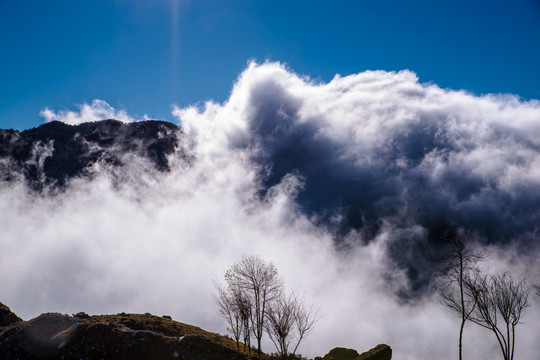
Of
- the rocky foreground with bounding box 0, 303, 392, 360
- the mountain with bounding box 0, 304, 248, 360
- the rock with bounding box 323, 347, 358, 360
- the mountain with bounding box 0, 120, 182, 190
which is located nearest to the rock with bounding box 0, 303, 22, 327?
the rocky foreground with bounding box 0, 303, 392, 360

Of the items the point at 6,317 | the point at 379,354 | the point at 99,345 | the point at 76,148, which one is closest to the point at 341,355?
the point at 379,354

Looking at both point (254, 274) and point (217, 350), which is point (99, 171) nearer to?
point (254, 274)

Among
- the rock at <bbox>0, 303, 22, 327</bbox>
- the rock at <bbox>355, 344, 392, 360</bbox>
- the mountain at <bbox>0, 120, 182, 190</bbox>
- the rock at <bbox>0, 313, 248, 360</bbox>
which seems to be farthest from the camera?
the mountain at <bbox>0, 120, 182, 190</bbox>

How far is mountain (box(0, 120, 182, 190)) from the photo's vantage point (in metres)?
154

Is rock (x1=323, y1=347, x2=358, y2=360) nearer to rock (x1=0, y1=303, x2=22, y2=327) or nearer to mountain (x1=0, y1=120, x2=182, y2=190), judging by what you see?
rock (x1=0, y1=303, x2=22, y2=327)

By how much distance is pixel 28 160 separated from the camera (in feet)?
499

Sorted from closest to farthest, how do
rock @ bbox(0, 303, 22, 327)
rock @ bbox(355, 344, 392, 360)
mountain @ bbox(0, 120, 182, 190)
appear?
1. rock @ bbox(0, 303, 22, 327)
2. rock @ bbox(355, 344, 392, 360)
3. mountain @ bbox(0, 120, 182, 190)

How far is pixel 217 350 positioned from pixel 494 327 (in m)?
25.0

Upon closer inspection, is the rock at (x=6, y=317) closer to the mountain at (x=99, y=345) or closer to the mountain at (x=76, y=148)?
the mountain at (x=99, y=345)

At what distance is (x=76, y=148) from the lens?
161625 millimetres

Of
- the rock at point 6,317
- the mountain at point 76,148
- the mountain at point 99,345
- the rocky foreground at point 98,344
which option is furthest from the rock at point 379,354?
the mountain at point 76,148

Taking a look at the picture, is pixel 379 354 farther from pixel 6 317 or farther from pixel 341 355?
pixel 6 317

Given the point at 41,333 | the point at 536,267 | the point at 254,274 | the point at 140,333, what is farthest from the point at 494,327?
the point at 536,267

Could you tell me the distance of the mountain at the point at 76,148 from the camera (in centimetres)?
15400
